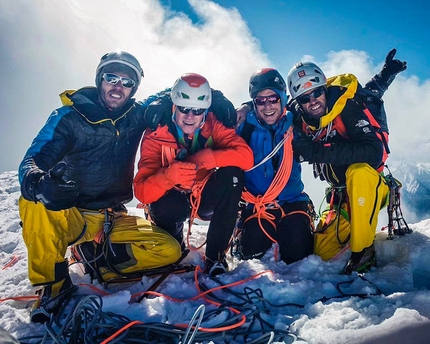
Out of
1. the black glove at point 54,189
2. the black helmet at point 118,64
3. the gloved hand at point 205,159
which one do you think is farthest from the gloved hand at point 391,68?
the black glove at point 54,189

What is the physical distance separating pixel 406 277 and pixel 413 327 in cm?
143

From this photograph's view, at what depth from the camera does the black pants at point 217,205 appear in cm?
343

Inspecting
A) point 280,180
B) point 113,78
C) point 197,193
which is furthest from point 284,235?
point 113,78

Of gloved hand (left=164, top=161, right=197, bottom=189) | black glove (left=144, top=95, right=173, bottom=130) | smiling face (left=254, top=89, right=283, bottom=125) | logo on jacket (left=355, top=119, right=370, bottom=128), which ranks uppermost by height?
smiling face (left=254, top=89, right=283, bottom=125)

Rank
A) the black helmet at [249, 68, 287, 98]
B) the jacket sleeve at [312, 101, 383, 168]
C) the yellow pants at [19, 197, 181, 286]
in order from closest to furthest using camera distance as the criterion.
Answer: the yellow pants at [19, 197, 181, 286], the jacket sleeve at [312, 101, 383, 168], the black helmet at [249, 68, 287, 98]

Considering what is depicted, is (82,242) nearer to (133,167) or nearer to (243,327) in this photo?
(133,167)

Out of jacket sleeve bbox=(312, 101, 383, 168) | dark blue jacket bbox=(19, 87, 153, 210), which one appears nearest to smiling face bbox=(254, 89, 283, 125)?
jacket sleeve bbox=(312, 101, 383, 168)

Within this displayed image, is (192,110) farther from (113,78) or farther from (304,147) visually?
(304,147)

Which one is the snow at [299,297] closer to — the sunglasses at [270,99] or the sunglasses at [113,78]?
the sunglasses at [270,99]

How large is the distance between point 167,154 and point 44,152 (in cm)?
115

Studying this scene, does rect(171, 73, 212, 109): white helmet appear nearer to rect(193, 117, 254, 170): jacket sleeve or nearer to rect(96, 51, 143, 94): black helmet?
rect(193, 117, 254, 170): jacket sleeve

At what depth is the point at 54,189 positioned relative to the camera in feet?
7.98

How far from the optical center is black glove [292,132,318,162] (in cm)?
343

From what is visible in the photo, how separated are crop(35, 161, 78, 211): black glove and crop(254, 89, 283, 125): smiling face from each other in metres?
2.24
